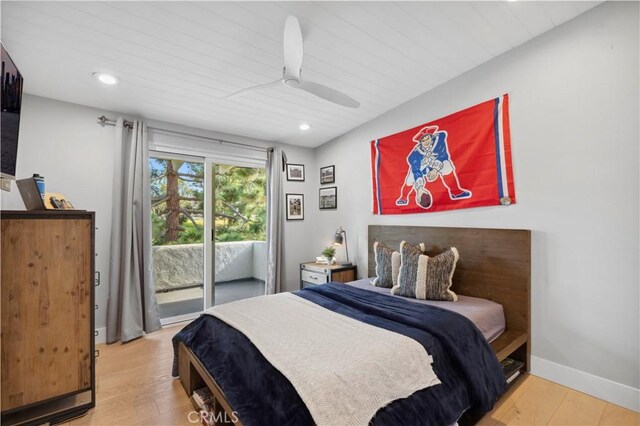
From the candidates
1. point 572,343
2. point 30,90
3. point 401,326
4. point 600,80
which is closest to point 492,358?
point 401,326

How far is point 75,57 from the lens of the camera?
2170 millimetres

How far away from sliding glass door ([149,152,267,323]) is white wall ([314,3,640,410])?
2.99 meters

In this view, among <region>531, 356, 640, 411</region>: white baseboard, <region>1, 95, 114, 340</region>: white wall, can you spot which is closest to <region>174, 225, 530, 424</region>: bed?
<region>531, 356, 640, 411</region>: white baseboard

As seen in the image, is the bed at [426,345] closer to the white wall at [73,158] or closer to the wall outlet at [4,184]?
the wall outlet at [4,184]

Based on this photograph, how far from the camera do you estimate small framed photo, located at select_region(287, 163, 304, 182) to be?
4.46 m

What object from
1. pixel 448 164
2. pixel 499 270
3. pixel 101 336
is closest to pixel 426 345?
pixel 499 270

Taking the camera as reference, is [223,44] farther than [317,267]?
No

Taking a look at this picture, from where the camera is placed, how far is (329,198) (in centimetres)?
434

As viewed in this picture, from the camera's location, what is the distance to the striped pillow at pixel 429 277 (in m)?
2.41

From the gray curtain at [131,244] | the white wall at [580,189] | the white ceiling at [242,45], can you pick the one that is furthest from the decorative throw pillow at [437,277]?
the gray curtain at [131,244]

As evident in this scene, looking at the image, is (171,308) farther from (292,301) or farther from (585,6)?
(585,6)

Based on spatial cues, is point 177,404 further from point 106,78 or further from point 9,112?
point 106,78

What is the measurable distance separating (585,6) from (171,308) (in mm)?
4787

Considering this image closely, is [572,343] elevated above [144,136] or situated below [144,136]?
below
